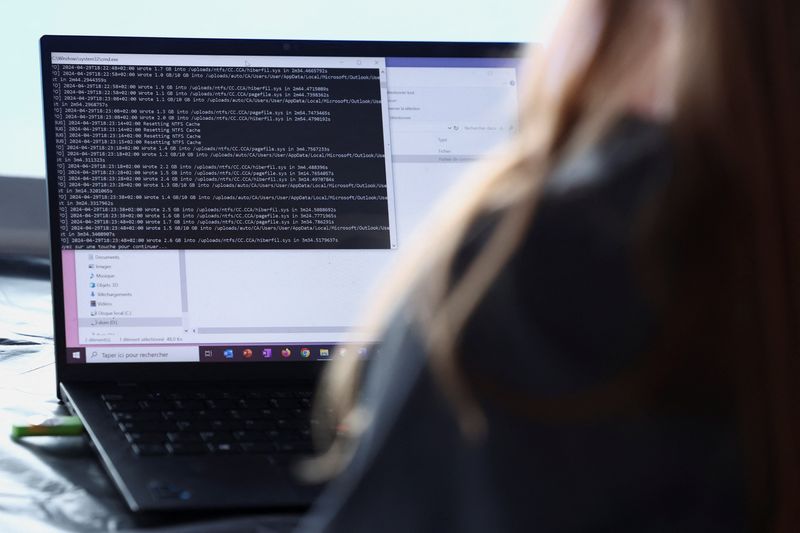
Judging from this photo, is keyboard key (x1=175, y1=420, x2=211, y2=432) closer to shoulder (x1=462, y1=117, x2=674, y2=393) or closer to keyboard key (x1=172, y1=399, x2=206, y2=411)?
keyboard key (x1=172, y1=399, x2=206, y2=411)

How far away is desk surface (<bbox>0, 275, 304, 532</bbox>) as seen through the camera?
2.07 ft

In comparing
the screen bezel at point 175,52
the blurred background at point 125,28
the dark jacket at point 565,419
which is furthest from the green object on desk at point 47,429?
the blurred background at point 125,28

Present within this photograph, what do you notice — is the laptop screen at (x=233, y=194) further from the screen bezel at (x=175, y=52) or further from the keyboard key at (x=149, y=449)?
the keyboard key at (x=149, y=449)

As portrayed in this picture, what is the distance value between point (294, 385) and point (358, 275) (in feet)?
0.41

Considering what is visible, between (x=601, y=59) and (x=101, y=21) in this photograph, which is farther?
(x=101, y=21)

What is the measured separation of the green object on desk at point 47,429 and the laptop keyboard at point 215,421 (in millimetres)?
32

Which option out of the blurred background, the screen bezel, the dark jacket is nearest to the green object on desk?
the screen bezel

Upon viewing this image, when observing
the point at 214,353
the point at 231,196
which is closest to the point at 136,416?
the point at 214,353

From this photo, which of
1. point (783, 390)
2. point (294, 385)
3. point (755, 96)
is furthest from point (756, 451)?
point (294, 385)

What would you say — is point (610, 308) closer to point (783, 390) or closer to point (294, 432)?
point (783, 390)

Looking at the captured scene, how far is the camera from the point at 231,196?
37.5 inches

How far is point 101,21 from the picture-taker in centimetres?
174

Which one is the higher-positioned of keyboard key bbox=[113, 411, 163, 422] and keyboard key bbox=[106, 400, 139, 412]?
keyboard key bbox=[106, 400, 139, 412]

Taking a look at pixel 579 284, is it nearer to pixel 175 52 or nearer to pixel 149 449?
pixel 149 449
